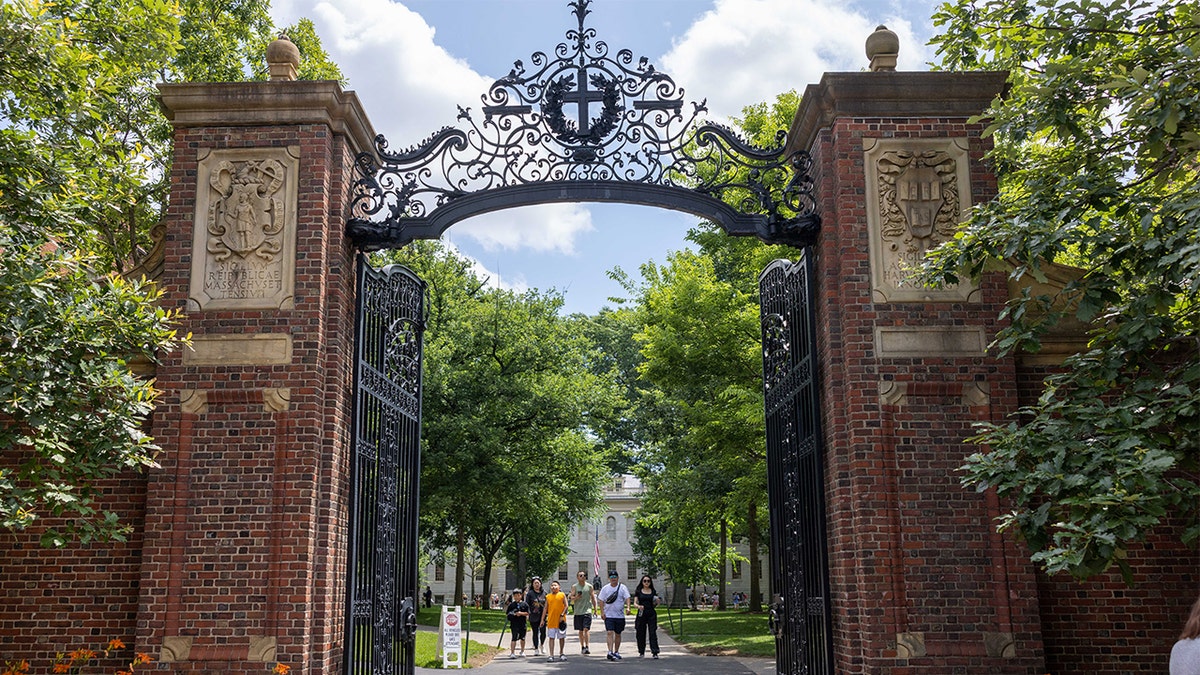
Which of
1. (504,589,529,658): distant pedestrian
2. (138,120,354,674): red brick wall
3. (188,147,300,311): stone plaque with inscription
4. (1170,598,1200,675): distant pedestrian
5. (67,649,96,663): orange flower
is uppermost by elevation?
(188,147,300,311): stone plaque with inscription

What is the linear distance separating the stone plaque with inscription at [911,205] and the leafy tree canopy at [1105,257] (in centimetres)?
99

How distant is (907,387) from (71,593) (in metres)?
7.11

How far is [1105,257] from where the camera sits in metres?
7.41

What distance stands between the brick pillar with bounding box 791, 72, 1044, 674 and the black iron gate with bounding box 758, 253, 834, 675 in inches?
6.4

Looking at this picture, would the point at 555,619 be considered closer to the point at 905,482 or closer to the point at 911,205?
the point at 905,482

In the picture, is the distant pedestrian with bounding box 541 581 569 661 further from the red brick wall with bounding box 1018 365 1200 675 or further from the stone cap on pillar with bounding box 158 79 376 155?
the stone cap on pillar with bounding box 158 79 376 155

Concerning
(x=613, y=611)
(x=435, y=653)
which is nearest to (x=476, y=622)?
(x=435, y=653)

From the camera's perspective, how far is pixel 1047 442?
6586 millimetres

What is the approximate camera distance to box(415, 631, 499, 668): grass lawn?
56.6ft

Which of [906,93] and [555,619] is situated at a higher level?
[906,93]

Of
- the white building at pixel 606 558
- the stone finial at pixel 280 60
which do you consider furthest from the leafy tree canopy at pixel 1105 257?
the white building at pixel 606 558

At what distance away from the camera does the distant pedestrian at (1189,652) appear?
418cm

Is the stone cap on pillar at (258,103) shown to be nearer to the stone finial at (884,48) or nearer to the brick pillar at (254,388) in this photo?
the brick pillar at (254,388)

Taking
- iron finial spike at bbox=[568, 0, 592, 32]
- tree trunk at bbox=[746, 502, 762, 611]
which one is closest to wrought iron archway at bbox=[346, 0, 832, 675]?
iron finial spike at bbox=[568, 0, 592, 32]
